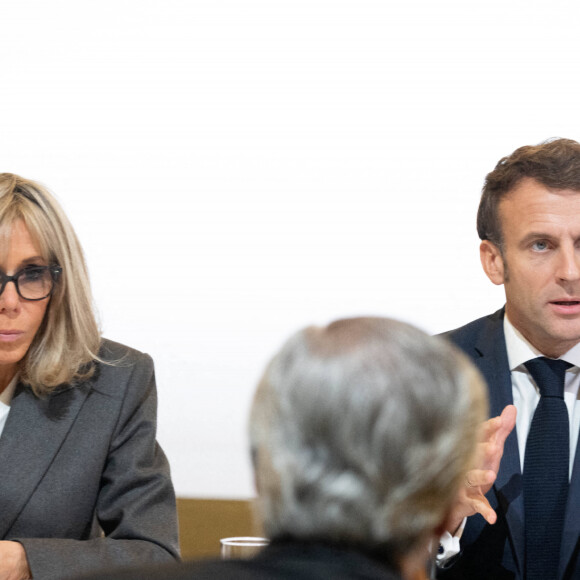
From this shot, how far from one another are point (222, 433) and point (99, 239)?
2.30 ft

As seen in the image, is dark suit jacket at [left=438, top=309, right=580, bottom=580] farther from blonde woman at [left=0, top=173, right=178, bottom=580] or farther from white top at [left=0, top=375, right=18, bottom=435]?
white top at [left=0, top=375, right=18, bottom=435]

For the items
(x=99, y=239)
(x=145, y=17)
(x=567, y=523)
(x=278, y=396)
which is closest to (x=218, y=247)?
(x=99, y=239)

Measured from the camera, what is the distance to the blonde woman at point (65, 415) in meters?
1.81

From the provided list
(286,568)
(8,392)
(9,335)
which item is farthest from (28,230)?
(286,568)

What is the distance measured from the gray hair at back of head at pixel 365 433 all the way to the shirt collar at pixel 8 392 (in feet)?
4.22

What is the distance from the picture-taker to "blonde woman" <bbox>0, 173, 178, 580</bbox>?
181 cm

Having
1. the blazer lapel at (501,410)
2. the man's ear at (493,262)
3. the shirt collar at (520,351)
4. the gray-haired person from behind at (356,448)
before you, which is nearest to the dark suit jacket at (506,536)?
the blazer lapel at (501,410)

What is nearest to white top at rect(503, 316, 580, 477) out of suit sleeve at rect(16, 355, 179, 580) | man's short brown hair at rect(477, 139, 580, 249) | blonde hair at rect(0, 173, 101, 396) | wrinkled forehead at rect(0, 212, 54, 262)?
man's short brown hair at rect(477, 139, 580, 249)

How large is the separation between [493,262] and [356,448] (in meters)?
1.51

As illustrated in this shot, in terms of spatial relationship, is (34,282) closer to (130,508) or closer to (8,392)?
(8,392)

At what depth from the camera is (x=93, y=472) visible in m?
1.87

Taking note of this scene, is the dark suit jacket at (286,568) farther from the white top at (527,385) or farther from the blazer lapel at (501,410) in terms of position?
the white top at (527,385)

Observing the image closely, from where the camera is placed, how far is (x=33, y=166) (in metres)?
2.92

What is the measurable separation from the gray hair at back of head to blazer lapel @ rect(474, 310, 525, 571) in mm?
1161
